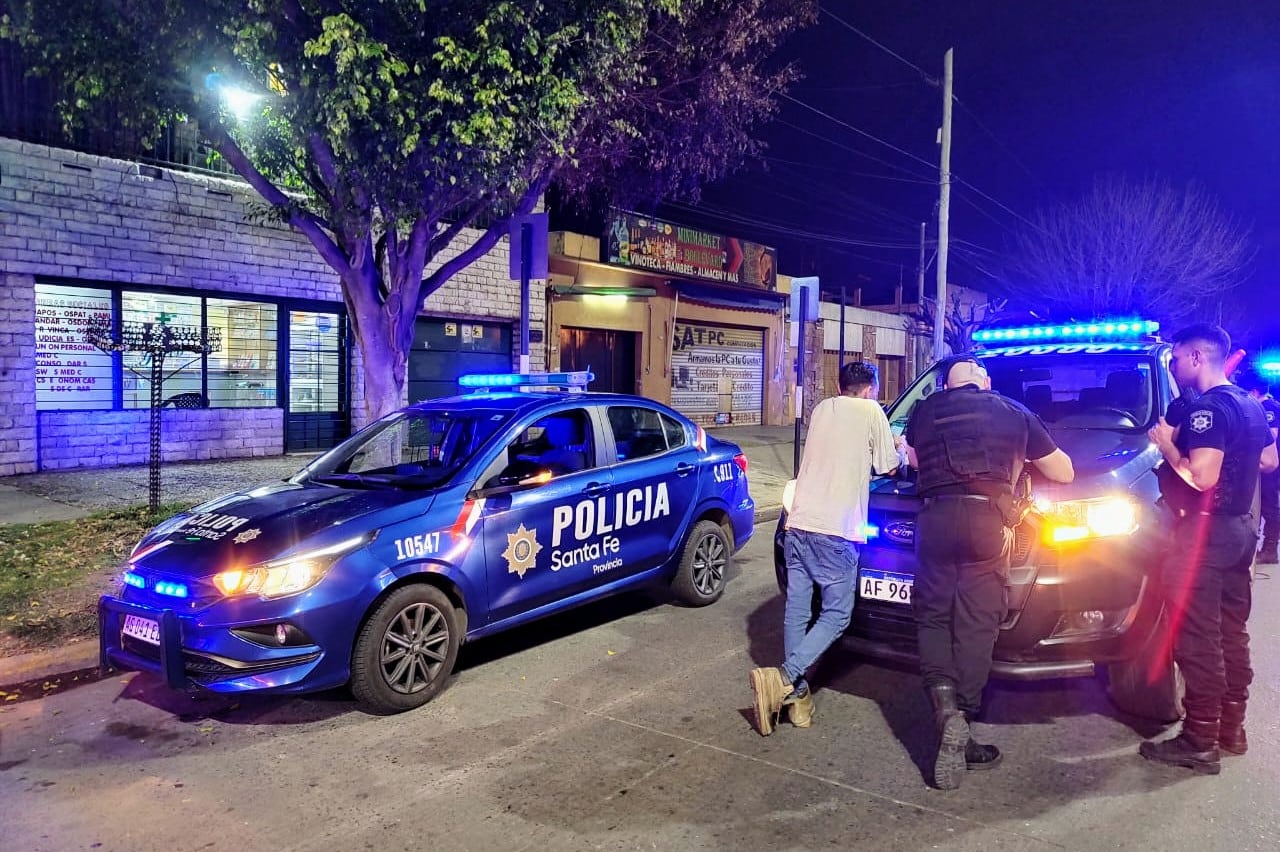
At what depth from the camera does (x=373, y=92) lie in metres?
7.06

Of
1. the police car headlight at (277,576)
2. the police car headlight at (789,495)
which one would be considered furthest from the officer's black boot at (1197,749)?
the police car headlight at (277,576)

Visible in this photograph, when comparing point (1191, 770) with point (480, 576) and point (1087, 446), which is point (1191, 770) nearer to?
point (1087, 446)

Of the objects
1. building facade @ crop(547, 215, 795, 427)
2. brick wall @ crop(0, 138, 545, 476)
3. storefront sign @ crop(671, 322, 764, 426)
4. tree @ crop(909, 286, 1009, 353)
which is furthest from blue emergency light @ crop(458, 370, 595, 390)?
storefront sign @ crop(671, 322, 764, 426)

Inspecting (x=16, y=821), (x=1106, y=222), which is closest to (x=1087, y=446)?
(x=16, y=821)

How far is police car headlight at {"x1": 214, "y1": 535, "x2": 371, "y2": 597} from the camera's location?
13.8 ft

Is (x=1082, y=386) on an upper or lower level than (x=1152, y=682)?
upper

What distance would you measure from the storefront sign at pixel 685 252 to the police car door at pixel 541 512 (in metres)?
12.7

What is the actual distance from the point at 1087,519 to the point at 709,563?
Result: 310cm

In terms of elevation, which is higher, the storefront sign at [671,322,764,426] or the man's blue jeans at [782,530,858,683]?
the storefront sign at [671,322,764,426]

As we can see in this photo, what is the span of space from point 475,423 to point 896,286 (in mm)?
33805

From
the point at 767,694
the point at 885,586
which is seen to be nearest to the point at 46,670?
the point at 767,694

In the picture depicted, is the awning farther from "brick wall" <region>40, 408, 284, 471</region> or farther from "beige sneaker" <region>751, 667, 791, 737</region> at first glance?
"beige sneaker" <region>751, 667, 791, 737</region>

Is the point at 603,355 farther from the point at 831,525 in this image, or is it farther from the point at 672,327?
the point at 831,525

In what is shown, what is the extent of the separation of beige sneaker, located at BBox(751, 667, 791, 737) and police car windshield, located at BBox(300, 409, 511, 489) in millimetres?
2037
